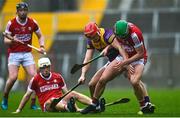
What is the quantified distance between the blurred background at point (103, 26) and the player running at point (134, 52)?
42.7ft

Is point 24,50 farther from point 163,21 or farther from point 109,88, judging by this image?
point 163,21

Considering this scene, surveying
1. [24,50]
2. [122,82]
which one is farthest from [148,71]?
[24,50]

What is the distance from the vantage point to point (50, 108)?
59.8 feet

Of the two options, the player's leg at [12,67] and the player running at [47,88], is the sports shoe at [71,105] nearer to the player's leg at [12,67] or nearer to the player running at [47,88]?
the player running at [47,88]

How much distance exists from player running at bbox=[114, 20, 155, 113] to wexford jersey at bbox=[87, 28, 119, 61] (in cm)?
20

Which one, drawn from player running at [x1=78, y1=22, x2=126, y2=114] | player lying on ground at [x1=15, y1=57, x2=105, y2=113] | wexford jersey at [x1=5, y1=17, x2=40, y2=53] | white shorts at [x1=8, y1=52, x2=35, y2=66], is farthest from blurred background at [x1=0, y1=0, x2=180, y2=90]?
player running at [x1=78, y1=22, x2=126, y2=114]

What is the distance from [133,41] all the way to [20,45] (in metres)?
3.63

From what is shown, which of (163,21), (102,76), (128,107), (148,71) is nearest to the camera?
(102,76)

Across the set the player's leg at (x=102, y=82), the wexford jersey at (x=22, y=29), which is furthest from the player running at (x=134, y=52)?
the wexford jersey at (x=22, y=29)

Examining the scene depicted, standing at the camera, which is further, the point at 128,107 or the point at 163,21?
the point at 163,21

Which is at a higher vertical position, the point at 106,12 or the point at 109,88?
the point at 106,12

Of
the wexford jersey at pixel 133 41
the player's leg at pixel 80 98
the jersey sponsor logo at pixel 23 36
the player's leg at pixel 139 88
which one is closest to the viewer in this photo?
the wexford jersey at pixel 133 41

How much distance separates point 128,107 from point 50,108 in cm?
224

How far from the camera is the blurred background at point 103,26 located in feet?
102
